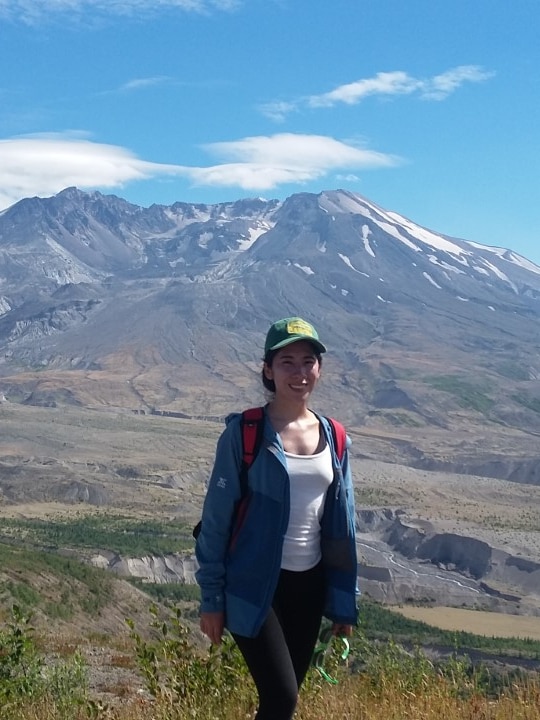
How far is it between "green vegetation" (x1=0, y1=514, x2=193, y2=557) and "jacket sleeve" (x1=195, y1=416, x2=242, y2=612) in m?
33.0

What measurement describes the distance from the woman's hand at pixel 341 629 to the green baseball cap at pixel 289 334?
43.7 inches

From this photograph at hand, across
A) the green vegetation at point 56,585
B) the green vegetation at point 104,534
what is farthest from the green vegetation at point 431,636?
the green vegetation at point 104,534

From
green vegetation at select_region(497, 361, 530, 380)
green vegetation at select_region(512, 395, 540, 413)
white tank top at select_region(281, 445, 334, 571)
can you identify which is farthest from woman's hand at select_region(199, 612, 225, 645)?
green vegetation at select_region(497, 361, 530, 380)

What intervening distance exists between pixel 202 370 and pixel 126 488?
6280 cm

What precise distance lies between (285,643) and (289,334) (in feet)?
3.82

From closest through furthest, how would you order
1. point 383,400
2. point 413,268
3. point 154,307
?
point 383,400 < point 154,307 < point 413,268

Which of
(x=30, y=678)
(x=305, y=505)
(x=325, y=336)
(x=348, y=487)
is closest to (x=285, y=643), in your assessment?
(x=305, y=505)

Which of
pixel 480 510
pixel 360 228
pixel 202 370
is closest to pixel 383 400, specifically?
pixel 202 370

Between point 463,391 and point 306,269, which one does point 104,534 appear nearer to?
point 463,391

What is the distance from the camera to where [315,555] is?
361 centimetres

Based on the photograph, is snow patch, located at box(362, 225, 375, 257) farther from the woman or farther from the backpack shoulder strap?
the backpack shoulder strap

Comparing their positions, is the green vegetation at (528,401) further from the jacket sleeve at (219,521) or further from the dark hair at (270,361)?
the jacket sleeve at (219,521)

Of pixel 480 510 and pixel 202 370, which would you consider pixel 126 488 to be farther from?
pixel 202 370

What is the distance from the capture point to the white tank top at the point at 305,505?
350cm
